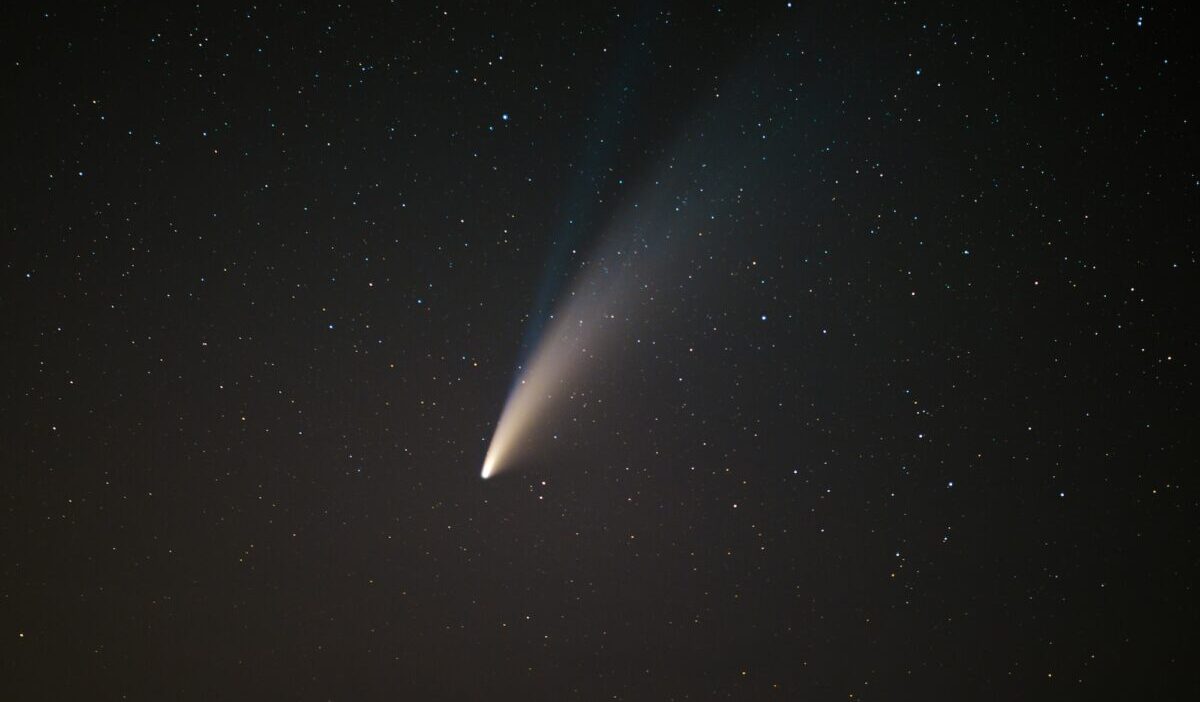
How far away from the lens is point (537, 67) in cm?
103

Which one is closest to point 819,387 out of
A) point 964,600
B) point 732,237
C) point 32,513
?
point 732,237

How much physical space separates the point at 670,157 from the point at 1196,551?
2.77ft

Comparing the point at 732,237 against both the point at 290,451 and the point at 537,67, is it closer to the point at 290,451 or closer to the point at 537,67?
the point at 537,67

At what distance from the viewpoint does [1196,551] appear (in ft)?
3.46

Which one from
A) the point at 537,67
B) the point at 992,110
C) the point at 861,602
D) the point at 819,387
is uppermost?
the point at 537,67

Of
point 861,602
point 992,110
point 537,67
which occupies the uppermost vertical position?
point 537,67

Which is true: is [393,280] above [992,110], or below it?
above

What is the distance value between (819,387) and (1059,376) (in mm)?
Answer: 303

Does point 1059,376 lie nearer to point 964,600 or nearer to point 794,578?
point 964,600

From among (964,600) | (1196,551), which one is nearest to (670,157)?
(964,600)

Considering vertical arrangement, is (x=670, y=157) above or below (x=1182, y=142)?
above

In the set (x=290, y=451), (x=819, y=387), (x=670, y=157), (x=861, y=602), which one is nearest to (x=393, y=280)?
(x=290, y=451)

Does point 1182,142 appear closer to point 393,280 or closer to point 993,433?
point 993,433

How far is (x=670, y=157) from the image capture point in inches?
40.9
